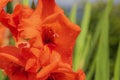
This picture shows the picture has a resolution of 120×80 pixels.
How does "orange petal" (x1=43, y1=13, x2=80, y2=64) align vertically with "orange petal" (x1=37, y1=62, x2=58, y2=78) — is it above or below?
above

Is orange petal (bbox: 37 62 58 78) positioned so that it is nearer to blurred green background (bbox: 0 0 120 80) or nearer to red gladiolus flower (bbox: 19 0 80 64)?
red gladiolus flower (bbox: 19 0 80 64)

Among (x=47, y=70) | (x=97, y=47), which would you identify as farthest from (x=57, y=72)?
(x=97, y=47)

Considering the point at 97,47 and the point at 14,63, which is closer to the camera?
the point at 14,63

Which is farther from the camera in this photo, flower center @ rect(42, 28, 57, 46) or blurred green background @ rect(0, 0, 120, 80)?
blurred green background @ rect(0, 0, 120, 80)

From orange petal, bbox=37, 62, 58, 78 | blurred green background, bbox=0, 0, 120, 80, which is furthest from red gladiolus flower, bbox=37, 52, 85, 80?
blurred green background, bbox=0, 0, 120, 80

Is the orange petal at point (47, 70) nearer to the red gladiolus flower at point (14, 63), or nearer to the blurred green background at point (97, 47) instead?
the red gladiolus flower at point (14, 63)

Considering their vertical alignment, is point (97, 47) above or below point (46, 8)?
below

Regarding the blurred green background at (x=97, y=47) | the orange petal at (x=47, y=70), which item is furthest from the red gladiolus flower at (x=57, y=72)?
the blurred green background at (x=97, y=47)

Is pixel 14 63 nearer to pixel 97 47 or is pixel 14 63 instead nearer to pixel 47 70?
pixel 47 70

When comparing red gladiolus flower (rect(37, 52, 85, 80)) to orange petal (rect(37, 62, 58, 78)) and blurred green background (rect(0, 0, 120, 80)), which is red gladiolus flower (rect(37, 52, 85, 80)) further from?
blurred green background (rect(0, 0, 120, 80))
